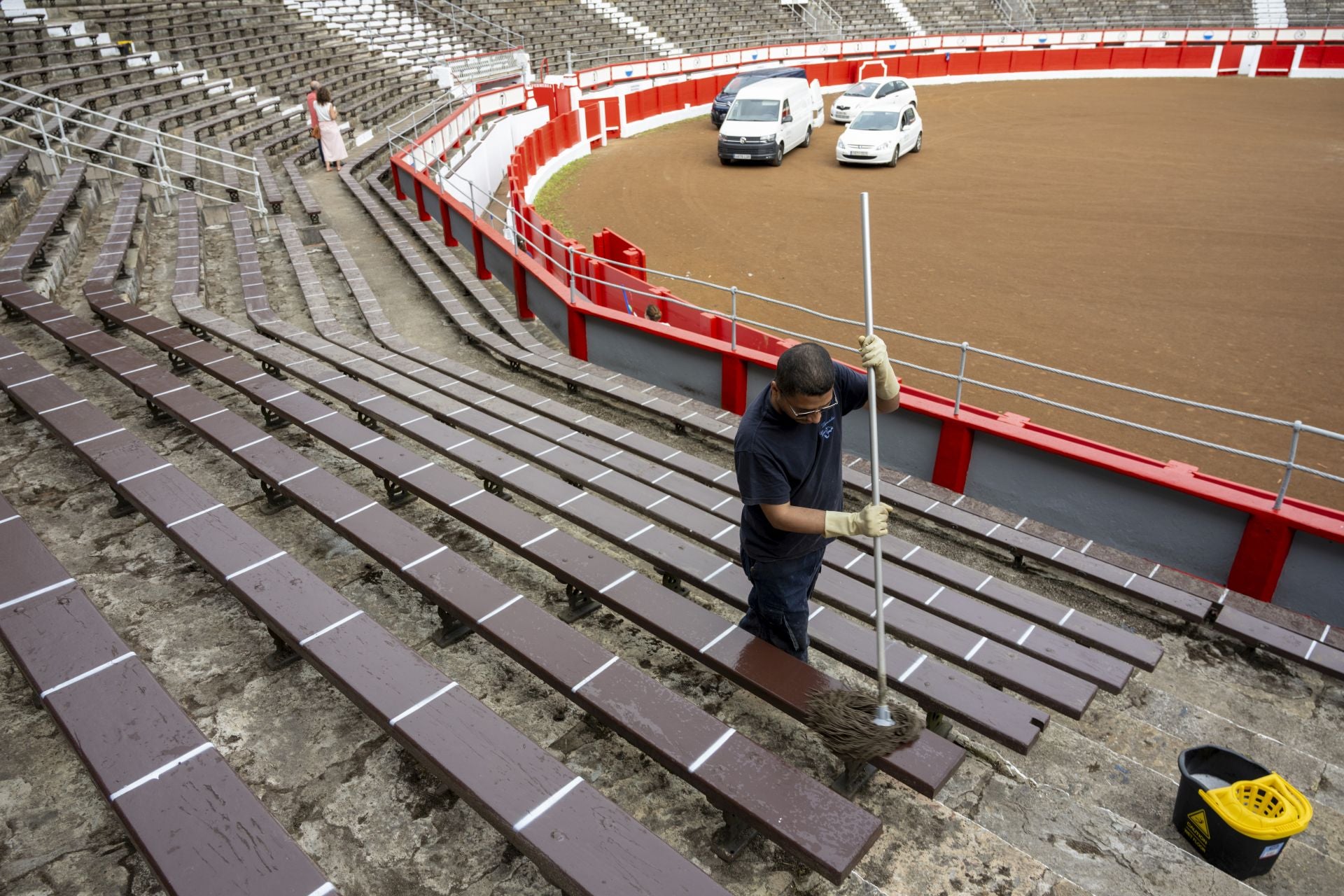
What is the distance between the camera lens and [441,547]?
4934 mm

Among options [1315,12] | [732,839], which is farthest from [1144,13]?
[732,839]

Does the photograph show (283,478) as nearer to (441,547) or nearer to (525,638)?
(441,547)

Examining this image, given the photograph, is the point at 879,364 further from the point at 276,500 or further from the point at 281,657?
the point at 276,500

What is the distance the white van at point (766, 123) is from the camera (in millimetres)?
23906

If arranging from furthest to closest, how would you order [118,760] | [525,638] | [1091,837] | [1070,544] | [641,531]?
[1070,544] → [641,531] → [525,638] → [1091,837] → [118,760]

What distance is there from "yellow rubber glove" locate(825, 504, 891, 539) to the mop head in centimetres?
76

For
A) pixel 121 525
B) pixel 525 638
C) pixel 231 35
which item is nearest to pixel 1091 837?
pixel 525 638

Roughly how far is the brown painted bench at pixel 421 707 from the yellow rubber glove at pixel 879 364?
2.21 metres

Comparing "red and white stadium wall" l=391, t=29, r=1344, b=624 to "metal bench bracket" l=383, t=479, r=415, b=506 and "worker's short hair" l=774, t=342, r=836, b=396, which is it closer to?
"metal bench bracket" l=383, t=479, r=415, b=506

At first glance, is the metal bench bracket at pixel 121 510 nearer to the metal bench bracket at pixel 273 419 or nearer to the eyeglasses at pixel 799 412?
the metal bench bracket at pixel 273 419

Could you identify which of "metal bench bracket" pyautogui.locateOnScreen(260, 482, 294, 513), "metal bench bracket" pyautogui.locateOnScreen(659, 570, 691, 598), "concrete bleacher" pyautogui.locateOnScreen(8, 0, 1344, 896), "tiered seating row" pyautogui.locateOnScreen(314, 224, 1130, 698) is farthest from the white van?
"metal bench bracket" pyautogui.locateOnScreen(659, 570, 691, 598)

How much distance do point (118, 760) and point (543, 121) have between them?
2669 centimetres

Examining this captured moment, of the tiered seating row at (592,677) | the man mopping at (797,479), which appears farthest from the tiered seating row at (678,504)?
the tiered seating row at (592,677)

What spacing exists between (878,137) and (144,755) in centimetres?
2377
